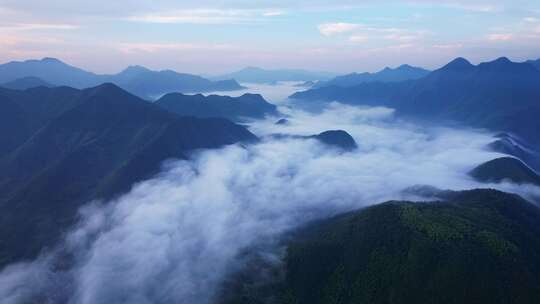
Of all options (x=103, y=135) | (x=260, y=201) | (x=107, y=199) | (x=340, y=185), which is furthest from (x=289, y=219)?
(x=103, y=135)

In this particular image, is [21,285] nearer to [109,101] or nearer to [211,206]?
[211,206]

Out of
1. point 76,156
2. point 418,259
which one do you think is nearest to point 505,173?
point 418,259

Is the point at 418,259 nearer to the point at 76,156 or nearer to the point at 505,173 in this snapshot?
the point at 505,173

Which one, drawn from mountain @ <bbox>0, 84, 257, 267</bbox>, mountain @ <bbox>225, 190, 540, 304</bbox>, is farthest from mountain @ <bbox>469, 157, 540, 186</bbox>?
mountain @ <bbox>0, 84, 257, 267</bbox>

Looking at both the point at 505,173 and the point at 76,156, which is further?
the point at 76,156

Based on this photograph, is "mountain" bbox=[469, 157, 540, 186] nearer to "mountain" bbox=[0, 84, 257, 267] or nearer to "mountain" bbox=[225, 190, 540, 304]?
"mountain" bbox=[225, 190, 540, 304]

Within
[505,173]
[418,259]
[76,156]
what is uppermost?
[76,156]
